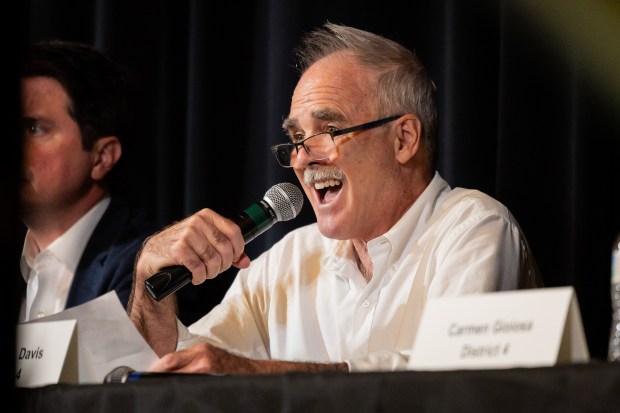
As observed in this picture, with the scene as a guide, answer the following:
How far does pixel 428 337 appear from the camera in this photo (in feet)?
3.15

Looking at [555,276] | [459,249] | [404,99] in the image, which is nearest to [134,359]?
[459,249]

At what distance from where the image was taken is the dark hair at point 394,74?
6.81ft

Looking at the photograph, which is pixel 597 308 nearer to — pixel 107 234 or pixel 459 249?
pixel 459 249

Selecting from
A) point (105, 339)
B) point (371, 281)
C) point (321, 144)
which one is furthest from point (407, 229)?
point (105, 339)

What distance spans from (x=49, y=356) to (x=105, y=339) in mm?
184

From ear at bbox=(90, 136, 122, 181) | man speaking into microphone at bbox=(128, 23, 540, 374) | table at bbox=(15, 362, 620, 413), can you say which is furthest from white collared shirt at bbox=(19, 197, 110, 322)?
table at bbox=(15, 362, 620, 413)

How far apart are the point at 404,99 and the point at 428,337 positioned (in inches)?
46.6

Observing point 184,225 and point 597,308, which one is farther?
point 597,308

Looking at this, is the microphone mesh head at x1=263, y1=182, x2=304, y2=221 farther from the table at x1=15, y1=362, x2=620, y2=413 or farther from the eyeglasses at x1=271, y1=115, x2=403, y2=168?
the table at x1=15, y1=362, x2=620, y2=413

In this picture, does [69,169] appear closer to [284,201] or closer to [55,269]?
[55,269]

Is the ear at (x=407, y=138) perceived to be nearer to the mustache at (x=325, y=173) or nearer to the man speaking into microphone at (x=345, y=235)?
the man speaking into microphone at (x=345, y=235)

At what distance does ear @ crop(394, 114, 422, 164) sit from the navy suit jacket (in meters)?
0.69

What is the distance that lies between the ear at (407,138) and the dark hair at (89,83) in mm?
909

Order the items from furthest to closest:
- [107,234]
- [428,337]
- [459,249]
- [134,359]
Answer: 1. [107,234]
2. [459,249]
3. [134,359]
4. [428,337]
